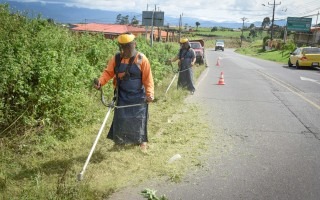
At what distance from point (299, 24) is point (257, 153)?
60159mm

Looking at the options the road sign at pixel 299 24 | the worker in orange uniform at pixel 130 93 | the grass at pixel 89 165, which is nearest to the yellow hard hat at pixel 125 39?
the worker in orange uniform at pixel 130 93

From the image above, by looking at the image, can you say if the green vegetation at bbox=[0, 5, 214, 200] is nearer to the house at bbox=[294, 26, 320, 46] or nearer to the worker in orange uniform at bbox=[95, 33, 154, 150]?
the worker in orange uniform at bbox=[95, 33, 154, 150]

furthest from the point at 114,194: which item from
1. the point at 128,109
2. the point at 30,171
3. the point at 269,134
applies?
the point at 269,134

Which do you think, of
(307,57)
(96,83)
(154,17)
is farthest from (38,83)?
(307,57)

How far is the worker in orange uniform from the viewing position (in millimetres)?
5613

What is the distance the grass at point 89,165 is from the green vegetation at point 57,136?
0.04ft

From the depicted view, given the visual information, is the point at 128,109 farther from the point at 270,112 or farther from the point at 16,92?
the point at 270,112

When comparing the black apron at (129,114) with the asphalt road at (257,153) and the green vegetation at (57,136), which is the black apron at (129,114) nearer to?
the green vegetation at (57,136)

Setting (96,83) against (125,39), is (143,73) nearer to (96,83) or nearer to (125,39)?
(125,39)

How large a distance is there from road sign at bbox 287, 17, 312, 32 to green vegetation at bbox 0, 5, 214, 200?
58823mm

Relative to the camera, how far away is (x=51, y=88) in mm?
6109

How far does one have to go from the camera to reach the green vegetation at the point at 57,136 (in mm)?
4602

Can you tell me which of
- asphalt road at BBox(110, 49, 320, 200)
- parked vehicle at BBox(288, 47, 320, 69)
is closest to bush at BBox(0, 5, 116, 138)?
asphalt road at BBox(110, 49, 320, 200)

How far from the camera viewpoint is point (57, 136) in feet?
20.4
